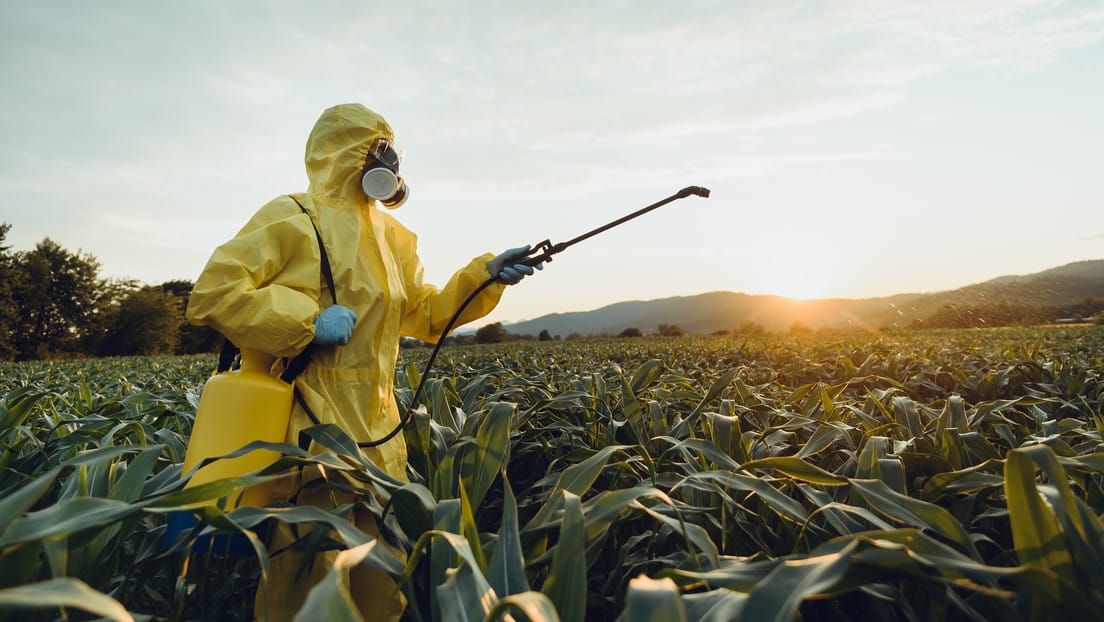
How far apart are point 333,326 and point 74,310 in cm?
5275

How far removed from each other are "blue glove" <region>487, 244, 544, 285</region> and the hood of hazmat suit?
14.4 inches

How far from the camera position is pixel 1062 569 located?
2.87 feet

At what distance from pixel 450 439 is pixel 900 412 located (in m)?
1.75

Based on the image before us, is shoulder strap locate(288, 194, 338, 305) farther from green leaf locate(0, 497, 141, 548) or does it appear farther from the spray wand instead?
green leaf locate(0, 497, 141, 548)

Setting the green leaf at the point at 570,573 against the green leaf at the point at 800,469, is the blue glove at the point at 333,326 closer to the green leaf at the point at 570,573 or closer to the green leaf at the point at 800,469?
the green leaf at the point at 570,573

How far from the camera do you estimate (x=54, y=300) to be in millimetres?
41562

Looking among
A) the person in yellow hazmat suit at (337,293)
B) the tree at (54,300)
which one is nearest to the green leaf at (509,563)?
the person in yellow hazmat suit at (337,293)

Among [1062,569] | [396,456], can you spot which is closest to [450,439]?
[396,456]

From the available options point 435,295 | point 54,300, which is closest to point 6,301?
point 54,300

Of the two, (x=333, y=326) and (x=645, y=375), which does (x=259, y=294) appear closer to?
(x=333, y=326)

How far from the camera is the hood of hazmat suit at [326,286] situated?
1.64 m

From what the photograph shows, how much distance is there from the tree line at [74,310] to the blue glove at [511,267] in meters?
45.0

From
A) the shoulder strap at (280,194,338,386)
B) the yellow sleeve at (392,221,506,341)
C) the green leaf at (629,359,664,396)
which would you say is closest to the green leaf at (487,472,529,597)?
the shoulder strap at (280,194,338,386)

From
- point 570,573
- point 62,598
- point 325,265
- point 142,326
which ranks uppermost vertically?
point 142,326
